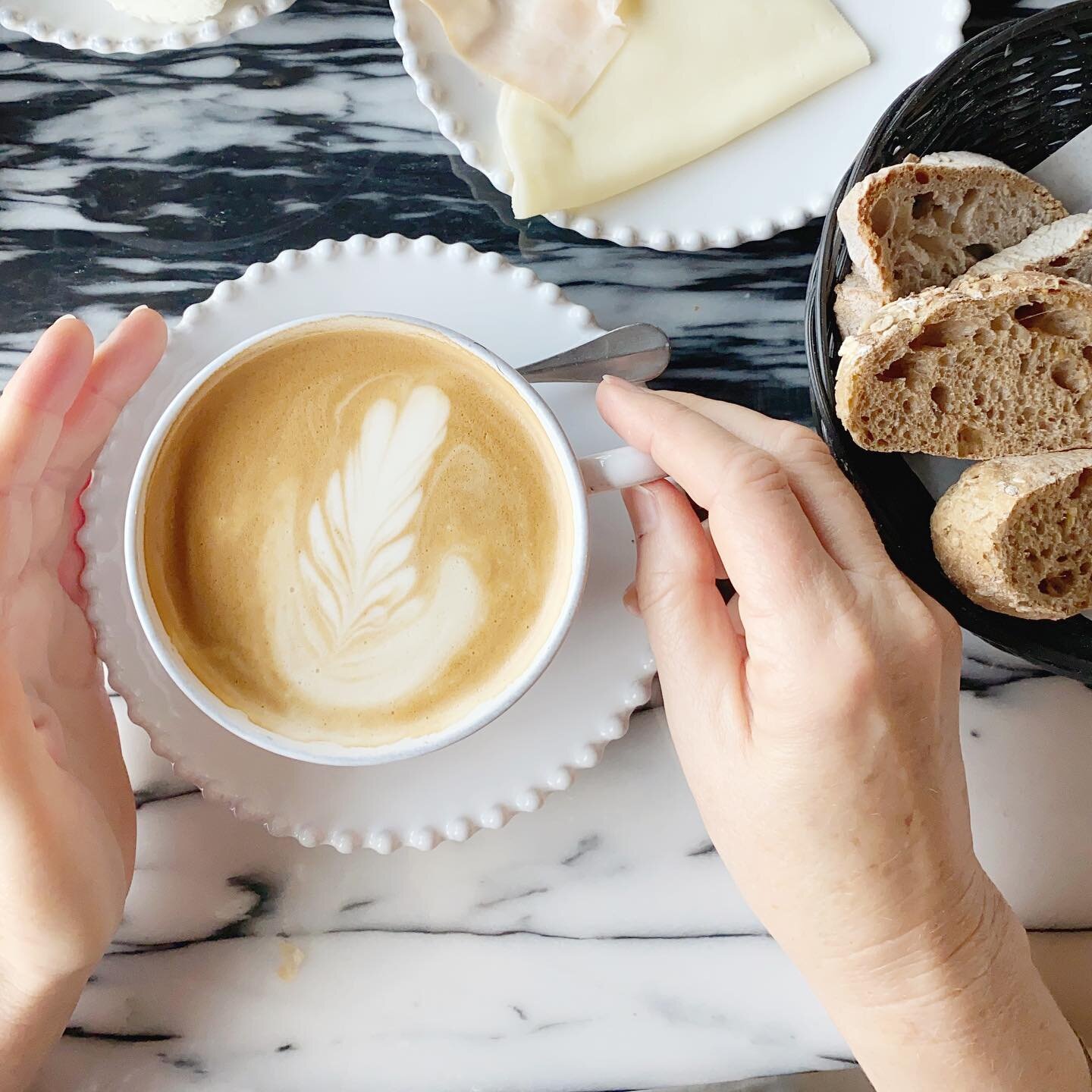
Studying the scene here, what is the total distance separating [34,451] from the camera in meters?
0.88

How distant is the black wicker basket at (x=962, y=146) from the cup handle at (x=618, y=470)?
0.64 feet

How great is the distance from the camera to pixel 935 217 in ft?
3.17

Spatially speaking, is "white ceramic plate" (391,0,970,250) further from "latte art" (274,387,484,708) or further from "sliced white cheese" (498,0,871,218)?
"latte art" (274,387,484,708)

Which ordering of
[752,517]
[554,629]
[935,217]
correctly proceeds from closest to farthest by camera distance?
[752,517]
[554,629]
[935,217]

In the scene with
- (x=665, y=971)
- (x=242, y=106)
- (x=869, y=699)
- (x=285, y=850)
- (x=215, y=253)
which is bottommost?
(x=665, y=971)

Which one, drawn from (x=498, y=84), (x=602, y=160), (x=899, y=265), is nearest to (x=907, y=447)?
(x=899, y=265)

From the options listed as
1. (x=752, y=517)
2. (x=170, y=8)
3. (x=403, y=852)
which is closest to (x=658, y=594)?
(x=752, y=517)

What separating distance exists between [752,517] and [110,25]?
818 mm

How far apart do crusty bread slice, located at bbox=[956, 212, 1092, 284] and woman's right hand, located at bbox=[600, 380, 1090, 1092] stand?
28 cm

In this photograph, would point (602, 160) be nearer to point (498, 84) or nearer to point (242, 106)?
point (498, 84)

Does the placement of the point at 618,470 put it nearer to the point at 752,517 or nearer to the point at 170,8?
the point at 752,517

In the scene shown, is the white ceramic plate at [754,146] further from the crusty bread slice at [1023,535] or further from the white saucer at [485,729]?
the crusty bread slice at [1023,535]

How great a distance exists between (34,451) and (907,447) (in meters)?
0.74

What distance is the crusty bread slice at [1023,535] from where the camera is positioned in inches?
34.7
